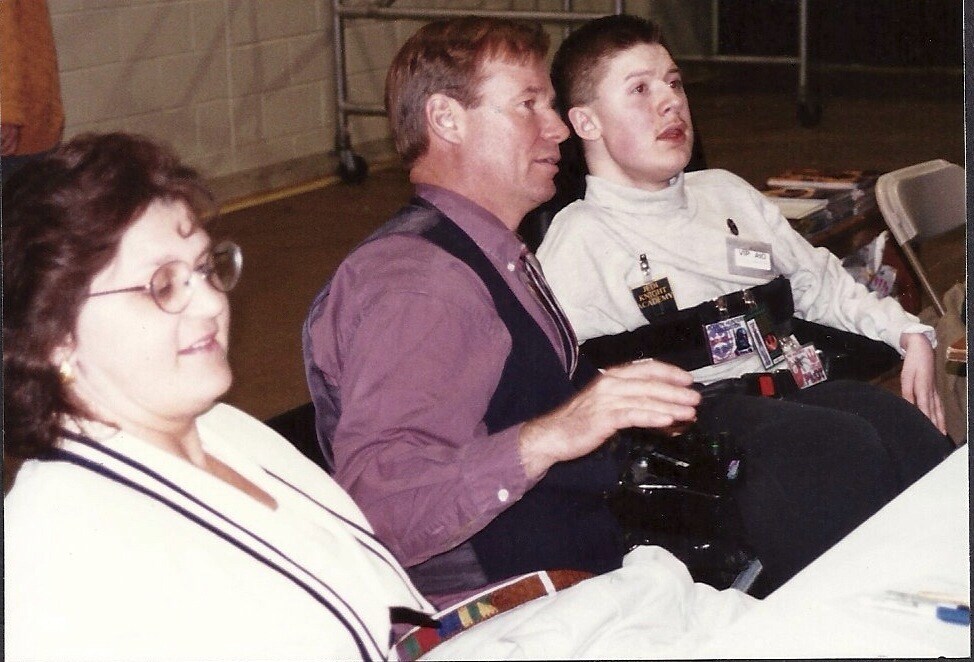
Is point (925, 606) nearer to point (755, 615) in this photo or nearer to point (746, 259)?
point (755, 615)

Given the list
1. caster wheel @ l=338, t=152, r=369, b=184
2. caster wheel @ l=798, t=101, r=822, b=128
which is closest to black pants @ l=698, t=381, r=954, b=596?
caster wheel @ l=338, t=152, r=369, b=184

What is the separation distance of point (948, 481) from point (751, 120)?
21.4 ft

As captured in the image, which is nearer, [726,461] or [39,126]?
[39,126]

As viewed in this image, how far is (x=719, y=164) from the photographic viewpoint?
657cm

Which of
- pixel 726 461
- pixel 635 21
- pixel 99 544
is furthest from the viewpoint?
pixel 635 21

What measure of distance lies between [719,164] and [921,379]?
4428mm

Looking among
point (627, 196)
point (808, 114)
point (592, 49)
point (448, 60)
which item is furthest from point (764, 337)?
point (808, 114)

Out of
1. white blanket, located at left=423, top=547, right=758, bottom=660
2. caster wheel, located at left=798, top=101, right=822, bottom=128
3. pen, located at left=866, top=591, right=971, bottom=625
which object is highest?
pen, located at left=866, top=591, right=971, bottom=625

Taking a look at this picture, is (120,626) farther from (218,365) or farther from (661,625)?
(661,625)

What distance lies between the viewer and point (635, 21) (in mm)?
2250

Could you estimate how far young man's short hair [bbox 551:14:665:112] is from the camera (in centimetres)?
222

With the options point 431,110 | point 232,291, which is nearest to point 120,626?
point 232,291

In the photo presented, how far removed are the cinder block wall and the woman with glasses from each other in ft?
10.1

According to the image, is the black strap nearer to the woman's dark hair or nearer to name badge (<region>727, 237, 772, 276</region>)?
name badge (<region>727, 237, 772, 276</region>)
